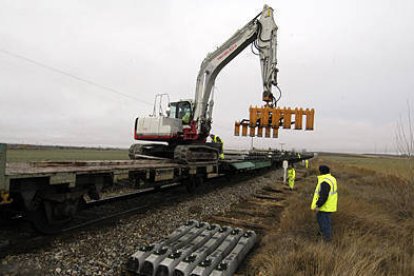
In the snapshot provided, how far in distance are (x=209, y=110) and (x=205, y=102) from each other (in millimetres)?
Answer: 393

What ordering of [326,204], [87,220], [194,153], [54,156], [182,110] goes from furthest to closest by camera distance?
[54,156]
[182,110]
[194,153]
[87,220]
[326,204]

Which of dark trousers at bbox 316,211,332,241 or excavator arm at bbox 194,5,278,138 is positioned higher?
excavator arm at bbox 194,5,278,138

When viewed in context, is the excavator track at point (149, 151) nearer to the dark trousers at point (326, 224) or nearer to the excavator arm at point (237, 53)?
the excavator arm at point (237, 53)

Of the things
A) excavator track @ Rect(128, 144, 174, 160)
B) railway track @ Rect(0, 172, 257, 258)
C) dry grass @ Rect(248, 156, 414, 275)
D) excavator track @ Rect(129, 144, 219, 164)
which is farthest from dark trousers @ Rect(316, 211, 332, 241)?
excavator track @ Rect(128, 144, 174, 160)

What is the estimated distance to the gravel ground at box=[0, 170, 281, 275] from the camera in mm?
3422

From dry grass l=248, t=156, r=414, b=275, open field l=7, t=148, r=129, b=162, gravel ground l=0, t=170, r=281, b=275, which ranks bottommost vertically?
open field l=7, t=148, r=129, b=162

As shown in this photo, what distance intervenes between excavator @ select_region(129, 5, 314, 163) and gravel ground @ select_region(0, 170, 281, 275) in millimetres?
2997

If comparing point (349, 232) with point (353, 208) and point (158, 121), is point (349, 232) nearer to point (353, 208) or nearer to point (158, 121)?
point (353, 208)

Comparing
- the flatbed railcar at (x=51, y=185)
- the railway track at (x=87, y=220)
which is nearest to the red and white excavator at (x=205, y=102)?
the railway track at (x=87, y=220)

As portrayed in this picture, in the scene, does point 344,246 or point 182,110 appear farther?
point 182,110

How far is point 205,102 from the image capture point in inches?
402

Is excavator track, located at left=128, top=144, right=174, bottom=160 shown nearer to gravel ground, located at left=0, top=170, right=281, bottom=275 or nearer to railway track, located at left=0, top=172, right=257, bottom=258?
railway track, located at left=0, top=172, right=257, bottom=258

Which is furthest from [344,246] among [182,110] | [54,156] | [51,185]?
[54,156]

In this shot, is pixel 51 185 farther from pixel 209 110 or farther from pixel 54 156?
pixel 54 156
